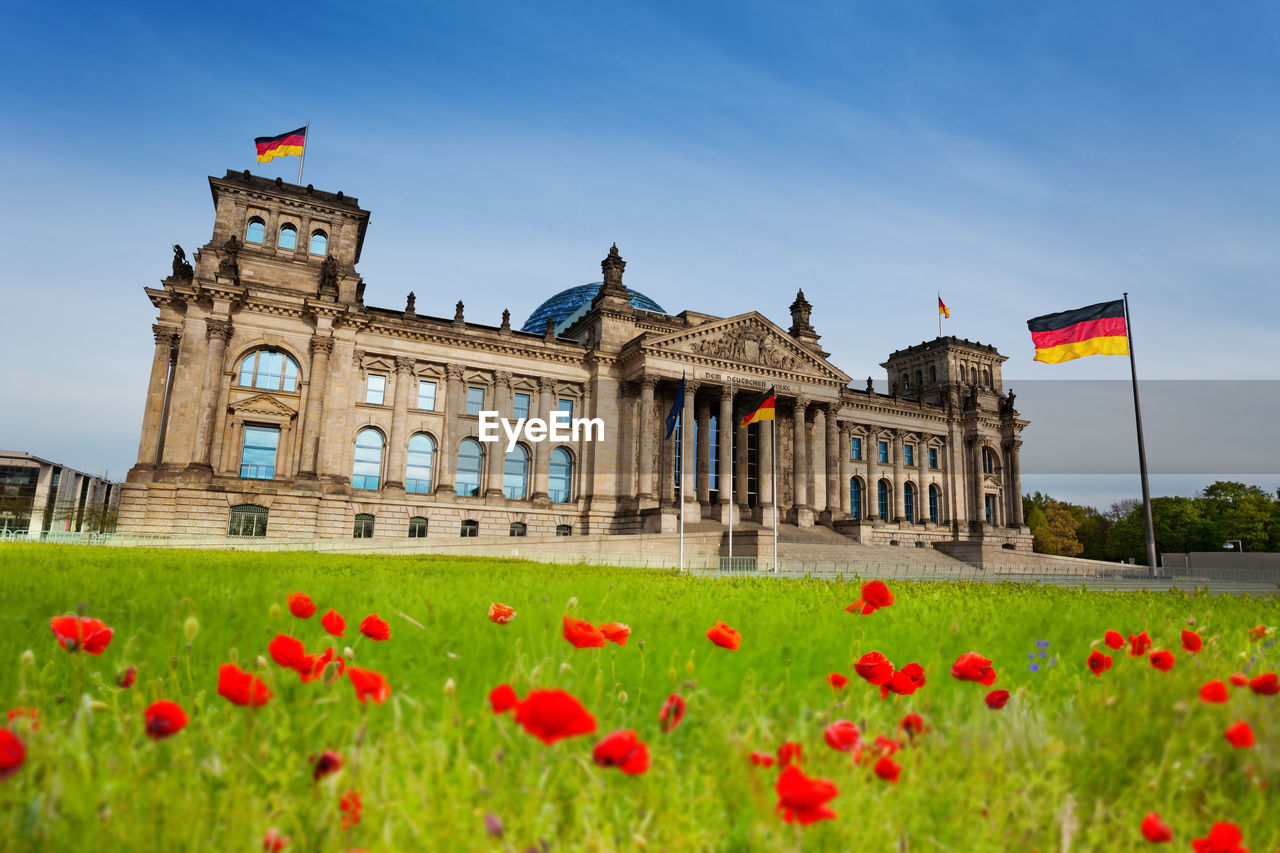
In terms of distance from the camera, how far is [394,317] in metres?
48.0

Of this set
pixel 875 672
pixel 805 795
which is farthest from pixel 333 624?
pixel 875 672

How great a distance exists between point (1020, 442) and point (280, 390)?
217 feet

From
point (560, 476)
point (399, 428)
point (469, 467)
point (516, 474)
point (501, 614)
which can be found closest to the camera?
point (501, 614)

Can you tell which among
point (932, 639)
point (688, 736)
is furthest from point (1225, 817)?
point (932, 639)

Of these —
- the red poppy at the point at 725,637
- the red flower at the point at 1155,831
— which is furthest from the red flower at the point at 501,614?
the red flower at the point at 1155,831

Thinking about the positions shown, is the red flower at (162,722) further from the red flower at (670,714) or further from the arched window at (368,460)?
the arched window at (368,460)

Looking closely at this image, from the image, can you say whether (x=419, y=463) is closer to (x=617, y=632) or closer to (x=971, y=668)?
(x=617, y=632)

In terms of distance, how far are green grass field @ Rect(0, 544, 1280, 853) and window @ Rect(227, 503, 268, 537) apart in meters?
36.4

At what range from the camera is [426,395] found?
1912 inches

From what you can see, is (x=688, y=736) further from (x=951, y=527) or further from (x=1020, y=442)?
(x=1020, y=442)

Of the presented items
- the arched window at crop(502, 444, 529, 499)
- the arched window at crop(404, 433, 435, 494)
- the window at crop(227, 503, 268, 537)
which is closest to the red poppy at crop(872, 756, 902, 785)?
the window at crop(227, 503, 268, 537)

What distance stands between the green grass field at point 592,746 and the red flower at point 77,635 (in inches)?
7.7

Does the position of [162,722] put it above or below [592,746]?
above

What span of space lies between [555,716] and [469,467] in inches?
1909
